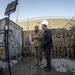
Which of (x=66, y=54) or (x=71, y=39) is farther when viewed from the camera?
(x=66, y=54)

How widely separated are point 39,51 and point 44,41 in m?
1.08

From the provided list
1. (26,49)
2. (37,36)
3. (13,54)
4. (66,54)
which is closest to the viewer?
(37,36)

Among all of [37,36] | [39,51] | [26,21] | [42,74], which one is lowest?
[42,74]

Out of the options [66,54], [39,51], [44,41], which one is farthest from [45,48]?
[66,54]

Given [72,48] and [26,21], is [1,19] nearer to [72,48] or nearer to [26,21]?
[72,48]

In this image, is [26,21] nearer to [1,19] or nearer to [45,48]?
[1,19]

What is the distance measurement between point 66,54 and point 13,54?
12.7ft

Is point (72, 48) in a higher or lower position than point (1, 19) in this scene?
lower

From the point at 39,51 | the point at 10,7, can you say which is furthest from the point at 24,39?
the point at 10,7

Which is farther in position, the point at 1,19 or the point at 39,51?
the point at 1,19

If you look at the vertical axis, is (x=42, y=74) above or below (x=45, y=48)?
below

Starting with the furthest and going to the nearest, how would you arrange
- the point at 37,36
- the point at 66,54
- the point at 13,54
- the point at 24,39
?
1. the point at 24,39
2. the point at 66,54
3. the point at 13,54
4. the point at 37,36

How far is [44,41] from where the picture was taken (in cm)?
697

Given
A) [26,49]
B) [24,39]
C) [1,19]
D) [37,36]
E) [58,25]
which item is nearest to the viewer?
[37,36]
